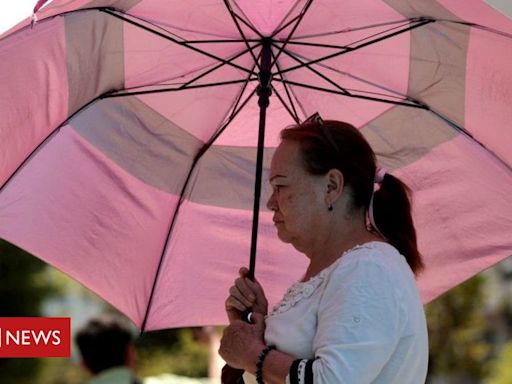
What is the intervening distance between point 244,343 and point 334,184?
437 mm

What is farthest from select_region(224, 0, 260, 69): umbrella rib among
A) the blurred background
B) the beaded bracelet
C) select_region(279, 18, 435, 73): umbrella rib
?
the blurred background

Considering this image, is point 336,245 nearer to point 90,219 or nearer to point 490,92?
point 490,92

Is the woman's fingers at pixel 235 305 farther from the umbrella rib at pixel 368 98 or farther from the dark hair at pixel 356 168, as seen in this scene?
the umbrella rib at pixel 368 98

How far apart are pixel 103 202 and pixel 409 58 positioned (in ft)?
3.39

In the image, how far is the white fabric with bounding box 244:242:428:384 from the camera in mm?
2473

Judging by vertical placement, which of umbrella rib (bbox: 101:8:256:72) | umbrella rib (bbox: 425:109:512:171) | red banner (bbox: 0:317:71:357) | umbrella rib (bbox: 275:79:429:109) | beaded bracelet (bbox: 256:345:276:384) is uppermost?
umbrella rib (bbox: 101:8:256:72)

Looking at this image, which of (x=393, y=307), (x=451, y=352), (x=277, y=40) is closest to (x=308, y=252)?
(x=393, y=307)

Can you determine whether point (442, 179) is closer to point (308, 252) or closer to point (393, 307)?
point (308, 252)

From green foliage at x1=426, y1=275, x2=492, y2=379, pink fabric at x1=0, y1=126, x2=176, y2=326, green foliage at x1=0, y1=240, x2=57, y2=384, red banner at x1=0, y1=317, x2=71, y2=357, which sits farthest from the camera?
green foliage at x1=0, y1=240, x2=57, y2=384

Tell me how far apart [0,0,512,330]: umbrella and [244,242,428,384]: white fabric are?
702 mm

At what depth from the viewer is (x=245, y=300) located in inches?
122

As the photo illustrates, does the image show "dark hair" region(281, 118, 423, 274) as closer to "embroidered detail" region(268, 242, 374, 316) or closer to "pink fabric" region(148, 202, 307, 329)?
"embroidered detail" region(268, 242, 374, 316)

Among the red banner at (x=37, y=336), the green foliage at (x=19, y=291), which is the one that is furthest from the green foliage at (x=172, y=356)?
the red banner at (x=37, y=336)

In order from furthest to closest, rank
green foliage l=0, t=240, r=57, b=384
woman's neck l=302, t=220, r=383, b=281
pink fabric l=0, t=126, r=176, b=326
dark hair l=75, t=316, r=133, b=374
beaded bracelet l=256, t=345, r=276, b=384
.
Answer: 1. green foliage l=0, t=240, r=57, b=384
2. dark hair l=75, t=316, r=133, b=374
3. pink fabric l=0, t=126, r=176, b=326
4. woman's neck l=302, t=220, r=383, b=281
5. beaded bracelet l=256, t=345, r=276, b=384
